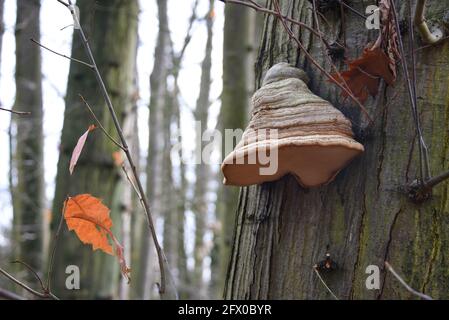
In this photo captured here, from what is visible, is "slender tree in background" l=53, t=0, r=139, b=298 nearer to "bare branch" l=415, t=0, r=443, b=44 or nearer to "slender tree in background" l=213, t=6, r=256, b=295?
"slender tree in background" l=213, t=6, r=256, b=295

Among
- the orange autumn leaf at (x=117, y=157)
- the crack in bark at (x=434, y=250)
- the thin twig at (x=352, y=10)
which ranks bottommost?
the crack in bark at (x=434, y=250)

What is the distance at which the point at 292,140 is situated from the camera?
1786mm

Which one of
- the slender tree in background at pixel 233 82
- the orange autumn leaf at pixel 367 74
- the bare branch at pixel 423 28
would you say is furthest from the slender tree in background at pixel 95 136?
the bare branch at pixel 423 28

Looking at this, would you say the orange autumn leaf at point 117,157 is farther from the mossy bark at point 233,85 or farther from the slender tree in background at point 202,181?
the slender tree in background at point 202,181

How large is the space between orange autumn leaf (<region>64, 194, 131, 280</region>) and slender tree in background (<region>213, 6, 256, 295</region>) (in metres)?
3.32

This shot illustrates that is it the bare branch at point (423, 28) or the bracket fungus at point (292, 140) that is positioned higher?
the bare branch at point (423, 28)

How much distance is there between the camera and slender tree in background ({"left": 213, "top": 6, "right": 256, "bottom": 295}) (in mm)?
5430

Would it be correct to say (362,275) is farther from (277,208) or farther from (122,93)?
(122,93)

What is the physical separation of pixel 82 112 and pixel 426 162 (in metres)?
3.44

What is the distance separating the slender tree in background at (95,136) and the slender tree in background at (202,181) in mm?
3564

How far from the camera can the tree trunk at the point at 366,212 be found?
71.0 inches

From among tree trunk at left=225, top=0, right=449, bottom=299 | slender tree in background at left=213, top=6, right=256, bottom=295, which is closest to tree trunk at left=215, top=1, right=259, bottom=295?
Result: slender tree in background at left=213, top=6, right=256, bottom=295

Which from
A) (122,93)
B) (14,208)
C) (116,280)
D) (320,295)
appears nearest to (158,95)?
(14,208)
